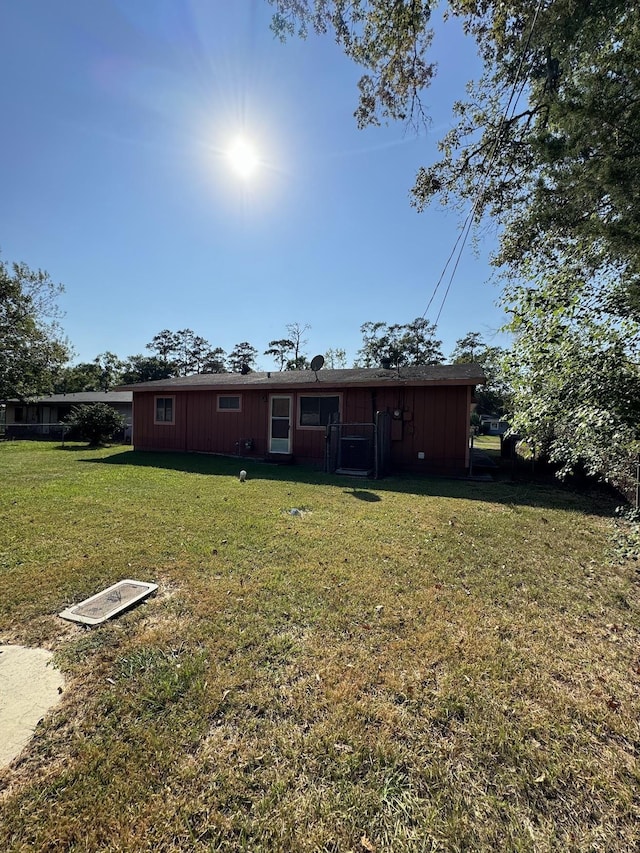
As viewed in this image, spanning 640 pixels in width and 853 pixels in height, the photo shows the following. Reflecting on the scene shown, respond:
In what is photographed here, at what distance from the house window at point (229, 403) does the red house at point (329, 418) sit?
3cm

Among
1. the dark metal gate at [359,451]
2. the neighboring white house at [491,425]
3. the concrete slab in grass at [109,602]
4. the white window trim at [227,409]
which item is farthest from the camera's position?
the neighboring white house at [491,425]

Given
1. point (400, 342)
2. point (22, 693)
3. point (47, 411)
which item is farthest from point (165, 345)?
point (22, 693)

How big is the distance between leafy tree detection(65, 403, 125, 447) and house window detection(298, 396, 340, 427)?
9.91 m

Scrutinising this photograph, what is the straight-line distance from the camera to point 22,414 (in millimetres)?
25531

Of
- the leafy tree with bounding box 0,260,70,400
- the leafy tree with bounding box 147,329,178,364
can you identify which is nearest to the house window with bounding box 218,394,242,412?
the leafy tree with bounding box 0,260,70,400

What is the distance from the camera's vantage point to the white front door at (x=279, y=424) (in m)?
11.2

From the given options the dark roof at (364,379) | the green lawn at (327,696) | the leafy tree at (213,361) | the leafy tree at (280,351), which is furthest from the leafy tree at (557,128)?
the leafy tree at (213,361)

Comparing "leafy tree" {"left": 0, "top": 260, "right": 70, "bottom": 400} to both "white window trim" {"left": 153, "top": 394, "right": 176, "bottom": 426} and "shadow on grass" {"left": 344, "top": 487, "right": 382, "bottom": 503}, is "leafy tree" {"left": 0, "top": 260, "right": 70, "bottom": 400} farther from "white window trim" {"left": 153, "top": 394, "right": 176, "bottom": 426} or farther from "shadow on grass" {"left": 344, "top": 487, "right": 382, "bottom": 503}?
"shadow on grass" {"left": 344, "top": 487, "right": 382, "bottom": 503}

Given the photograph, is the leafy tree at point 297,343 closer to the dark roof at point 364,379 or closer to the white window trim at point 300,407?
the dark roof at point 364,379

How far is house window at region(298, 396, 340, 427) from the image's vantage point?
418 inches

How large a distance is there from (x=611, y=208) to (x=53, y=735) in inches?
215

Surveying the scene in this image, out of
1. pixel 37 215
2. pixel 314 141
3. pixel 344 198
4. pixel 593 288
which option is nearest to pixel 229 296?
pixel 37 215

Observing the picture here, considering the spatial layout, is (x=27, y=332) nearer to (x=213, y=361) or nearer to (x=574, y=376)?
(x=574, y=376)

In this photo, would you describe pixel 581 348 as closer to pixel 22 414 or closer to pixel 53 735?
pixel 53 735
